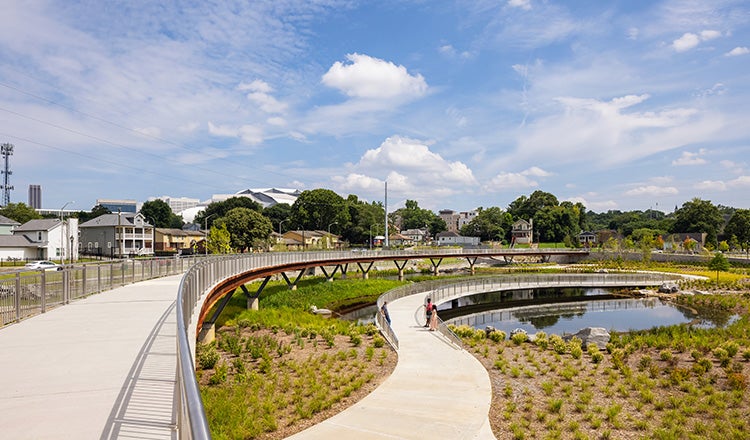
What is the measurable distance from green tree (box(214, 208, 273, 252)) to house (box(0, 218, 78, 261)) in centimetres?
2728

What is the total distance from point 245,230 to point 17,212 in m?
62.5

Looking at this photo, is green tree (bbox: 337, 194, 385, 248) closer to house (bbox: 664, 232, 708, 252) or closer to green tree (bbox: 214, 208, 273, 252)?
green tree (bbox: 214, 208, 273, 252)

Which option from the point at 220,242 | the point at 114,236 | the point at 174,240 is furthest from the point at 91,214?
the point at 220,242

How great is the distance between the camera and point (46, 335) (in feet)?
38.6

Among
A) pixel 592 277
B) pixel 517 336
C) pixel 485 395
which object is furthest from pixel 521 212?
pixel 485 395

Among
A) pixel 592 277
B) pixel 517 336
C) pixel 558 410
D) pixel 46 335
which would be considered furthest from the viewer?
pixel 592 277

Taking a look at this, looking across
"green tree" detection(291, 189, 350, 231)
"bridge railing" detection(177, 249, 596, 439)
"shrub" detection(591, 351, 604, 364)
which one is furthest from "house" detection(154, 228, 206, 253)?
"shrub" detection(591, 351, 604, 364)

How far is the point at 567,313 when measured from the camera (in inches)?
1813

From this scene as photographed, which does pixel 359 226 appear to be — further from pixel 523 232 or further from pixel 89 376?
pixel 89 376

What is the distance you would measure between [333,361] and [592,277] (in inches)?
1851

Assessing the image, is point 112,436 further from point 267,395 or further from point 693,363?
point 693,363

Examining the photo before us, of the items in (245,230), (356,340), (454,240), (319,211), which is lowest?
(356,340)

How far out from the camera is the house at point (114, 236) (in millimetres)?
86500

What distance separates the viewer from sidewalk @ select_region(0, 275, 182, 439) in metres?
6.57
